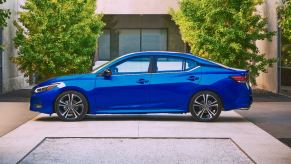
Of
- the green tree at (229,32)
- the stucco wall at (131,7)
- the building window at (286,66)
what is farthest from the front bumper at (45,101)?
the stucco wall at (131,7)

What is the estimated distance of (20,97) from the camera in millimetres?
22609

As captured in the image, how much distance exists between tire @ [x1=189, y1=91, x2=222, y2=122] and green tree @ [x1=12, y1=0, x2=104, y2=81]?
975 centimetres

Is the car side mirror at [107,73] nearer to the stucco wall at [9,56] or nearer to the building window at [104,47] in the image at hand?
the stucco wall at [9,56]

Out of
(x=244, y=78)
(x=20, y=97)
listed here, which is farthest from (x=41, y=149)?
(x=20, y=97)

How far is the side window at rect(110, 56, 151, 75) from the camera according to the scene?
14648 millimetres

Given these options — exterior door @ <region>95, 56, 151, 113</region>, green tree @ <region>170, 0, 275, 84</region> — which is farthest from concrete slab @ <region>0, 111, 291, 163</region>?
green tree @ <region>170, 0, 275, 84</region>

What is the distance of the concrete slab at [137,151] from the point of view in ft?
30.2

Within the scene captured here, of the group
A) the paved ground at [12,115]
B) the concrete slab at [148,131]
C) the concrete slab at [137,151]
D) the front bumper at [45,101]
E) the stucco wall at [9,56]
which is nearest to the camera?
the concrete slab at [137,151]

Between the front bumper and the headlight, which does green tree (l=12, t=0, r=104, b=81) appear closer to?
the headlight

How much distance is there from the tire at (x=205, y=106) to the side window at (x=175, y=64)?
0.67 m

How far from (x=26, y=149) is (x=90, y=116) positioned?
5698 mm

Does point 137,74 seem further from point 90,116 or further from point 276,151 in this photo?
point 276,151

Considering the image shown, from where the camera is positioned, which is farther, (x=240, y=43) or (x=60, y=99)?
(x=240, y=43)

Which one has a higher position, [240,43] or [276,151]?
[240,43]
